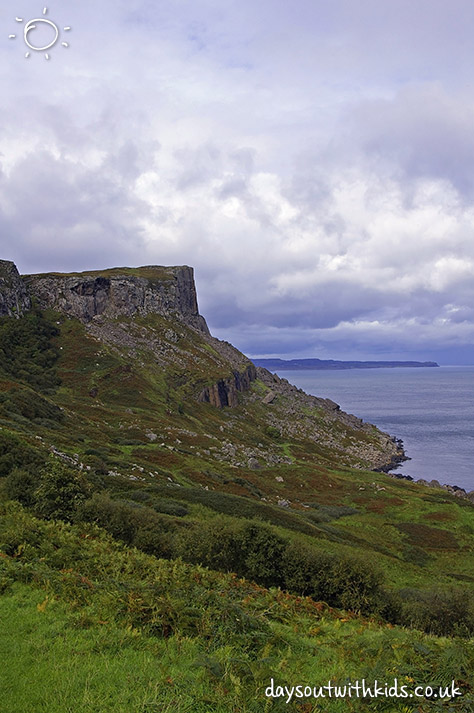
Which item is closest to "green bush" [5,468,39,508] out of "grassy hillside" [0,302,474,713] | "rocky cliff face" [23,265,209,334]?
"grassy hillside" [0,302,474,713]

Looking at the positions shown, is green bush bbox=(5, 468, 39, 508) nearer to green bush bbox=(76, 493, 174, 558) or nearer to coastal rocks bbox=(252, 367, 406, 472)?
green bush bbox=(76, 493, 174, 558)

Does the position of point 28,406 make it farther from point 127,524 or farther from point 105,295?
point 105,295

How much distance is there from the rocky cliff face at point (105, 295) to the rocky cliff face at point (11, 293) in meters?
6.69

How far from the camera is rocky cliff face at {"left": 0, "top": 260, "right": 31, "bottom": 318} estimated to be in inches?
4178

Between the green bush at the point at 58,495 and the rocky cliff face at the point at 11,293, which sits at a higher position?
the rocky cliff face at the point at 11,293

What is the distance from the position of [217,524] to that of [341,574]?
603cm

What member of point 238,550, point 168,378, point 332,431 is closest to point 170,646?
point 238,550

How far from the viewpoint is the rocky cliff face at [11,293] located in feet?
348

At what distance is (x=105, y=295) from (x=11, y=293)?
28534 millimetres

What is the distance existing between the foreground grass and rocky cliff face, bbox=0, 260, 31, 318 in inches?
4165

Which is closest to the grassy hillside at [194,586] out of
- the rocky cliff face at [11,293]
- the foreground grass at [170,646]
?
the foreground grass at [170,646]

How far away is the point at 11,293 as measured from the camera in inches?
4313

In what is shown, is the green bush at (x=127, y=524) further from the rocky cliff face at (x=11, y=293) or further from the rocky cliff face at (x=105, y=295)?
the rocky cliff face at (x=105, y=295)

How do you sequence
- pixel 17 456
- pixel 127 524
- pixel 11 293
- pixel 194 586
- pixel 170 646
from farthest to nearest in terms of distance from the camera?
pixel 11 293 < pixel 17 456 < pixel 127 524 < pixel 194 586 < pixel 170 646
